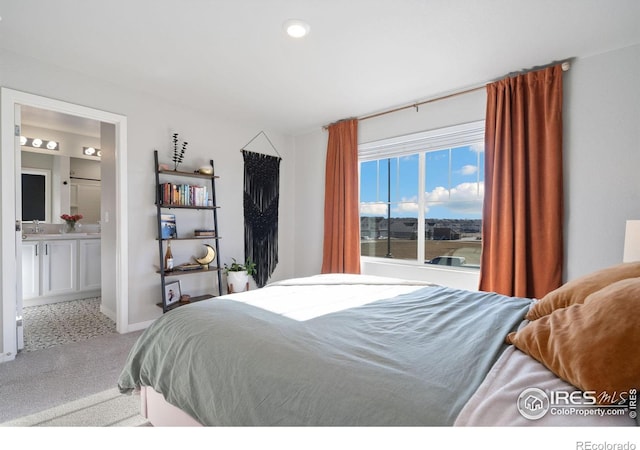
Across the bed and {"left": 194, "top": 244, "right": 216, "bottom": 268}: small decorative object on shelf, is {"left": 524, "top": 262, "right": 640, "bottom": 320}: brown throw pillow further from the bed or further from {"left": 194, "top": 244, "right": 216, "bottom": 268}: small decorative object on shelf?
{"left": 194, "top": 244, "right": 216, "bottom": 268}: small decorative object on shelf

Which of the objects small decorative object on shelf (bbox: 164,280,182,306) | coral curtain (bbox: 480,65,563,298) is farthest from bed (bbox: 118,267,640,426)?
small decorative object on shelf (bbox: 164,280,182,306)

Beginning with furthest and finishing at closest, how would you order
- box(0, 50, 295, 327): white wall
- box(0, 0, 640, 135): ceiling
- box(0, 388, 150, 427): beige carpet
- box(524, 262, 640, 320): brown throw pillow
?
box(0, 50, 295, 327): white wall
box(0, 0, 640, 135): ceiling
box(0, 388, 150, 427): beige carpet
box(524, 262, 640, 320): brown throw pillow

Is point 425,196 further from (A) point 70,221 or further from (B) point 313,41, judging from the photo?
(A) point 70,221

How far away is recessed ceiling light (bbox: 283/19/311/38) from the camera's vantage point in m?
2.05

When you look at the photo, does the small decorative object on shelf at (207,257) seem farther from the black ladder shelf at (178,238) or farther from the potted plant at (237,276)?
the potted plant at (237,276)

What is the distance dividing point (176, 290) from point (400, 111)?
3216 millimetres

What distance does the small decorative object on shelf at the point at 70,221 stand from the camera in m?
4.68

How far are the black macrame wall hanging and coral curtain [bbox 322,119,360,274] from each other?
79cm

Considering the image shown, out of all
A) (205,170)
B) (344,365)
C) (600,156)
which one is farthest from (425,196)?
(344,365)

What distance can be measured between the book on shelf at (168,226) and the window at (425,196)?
7.35 feet

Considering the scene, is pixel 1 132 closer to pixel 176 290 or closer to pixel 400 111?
pixel 176 290

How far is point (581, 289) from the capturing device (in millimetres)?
1243

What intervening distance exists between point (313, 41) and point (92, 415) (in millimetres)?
2759
